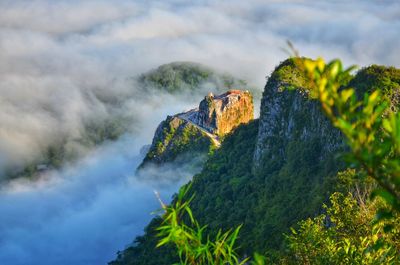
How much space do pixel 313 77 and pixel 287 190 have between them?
78485mm

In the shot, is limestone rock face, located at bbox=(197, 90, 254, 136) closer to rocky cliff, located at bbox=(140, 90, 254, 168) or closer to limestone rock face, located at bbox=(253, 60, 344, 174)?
rocky cliff, located at bbox=(140, 90, 254, 168)

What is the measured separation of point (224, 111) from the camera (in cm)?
18162

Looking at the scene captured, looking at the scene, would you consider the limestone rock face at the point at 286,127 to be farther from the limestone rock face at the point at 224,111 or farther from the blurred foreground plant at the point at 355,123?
the limestone rock face at the point at 224,111

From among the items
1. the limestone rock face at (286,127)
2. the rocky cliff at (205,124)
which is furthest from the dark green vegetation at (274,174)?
the rocky cliff at (205,124)

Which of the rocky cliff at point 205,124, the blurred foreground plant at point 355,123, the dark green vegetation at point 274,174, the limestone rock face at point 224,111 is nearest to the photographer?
the blurred foreground plant at point 355,123

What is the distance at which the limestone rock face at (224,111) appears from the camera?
180250mm

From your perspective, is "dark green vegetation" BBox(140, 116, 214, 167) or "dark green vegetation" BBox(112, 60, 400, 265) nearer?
"dark green vegetation" BBox(112, 60, 400, 265)

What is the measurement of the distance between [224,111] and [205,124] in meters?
7.59

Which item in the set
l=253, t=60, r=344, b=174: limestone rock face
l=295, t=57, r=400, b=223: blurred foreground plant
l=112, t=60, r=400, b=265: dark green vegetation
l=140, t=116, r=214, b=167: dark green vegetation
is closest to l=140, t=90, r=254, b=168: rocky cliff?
l=140, t=116, r=214, b=167: dark green vegetation

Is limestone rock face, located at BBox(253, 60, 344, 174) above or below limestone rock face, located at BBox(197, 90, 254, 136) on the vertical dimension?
below

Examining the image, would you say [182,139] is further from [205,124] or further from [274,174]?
[274,174]

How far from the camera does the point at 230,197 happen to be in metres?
108

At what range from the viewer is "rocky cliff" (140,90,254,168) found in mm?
179625

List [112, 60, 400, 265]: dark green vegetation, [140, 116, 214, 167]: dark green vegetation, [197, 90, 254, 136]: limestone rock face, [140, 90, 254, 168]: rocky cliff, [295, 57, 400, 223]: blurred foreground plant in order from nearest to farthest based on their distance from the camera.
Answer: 1. [295, 57, 400, 223]: blurred foreground plant
2. [112, 60, 400, 265]: dark green vegetation
3. [140, 116, 214, 167]: dark green vegetation
4. [140, 90, 254, 168]: rocky cliff
5. [197, 90, 254, 136]: limestone rock face
